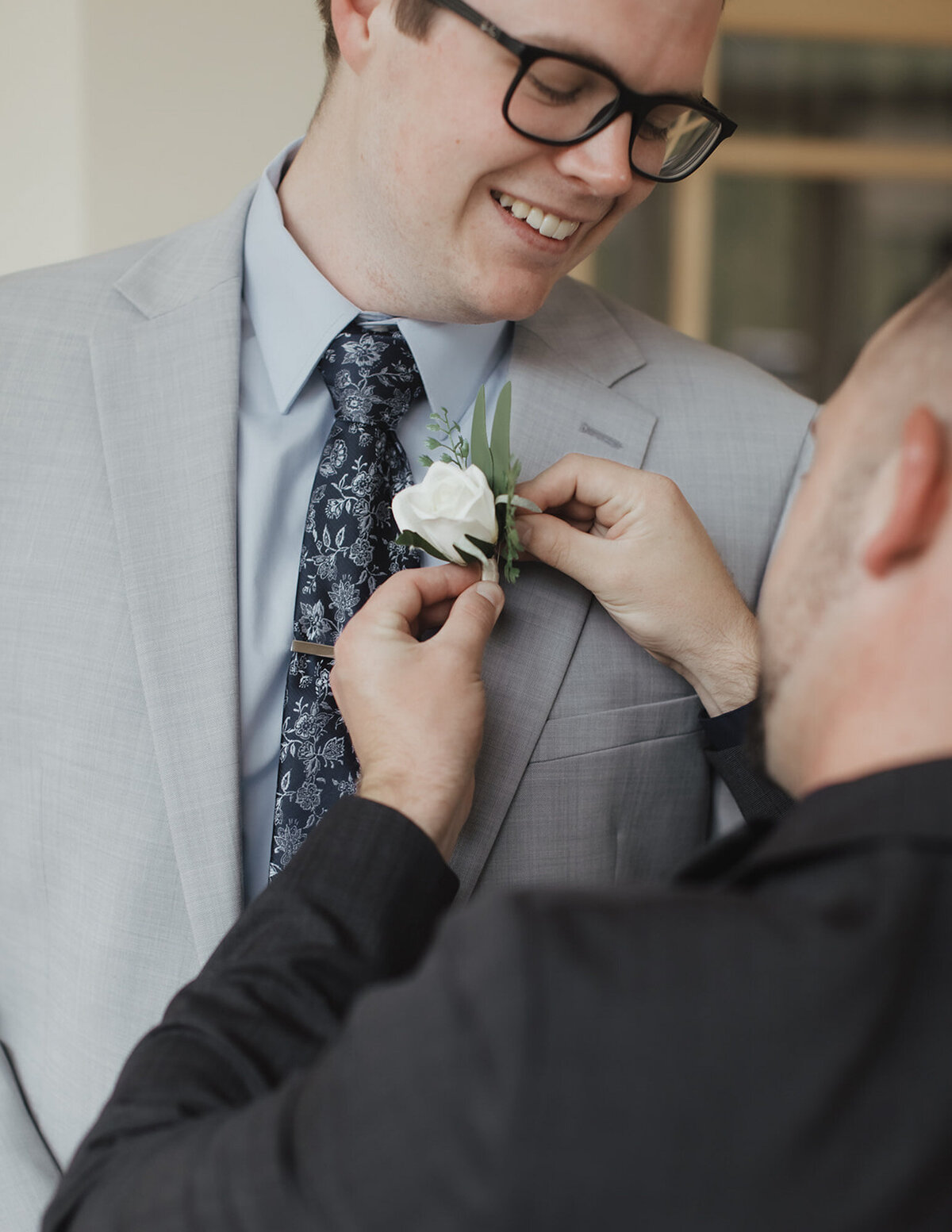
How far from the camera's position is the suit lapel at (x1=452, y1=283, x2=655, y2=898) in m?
1.10

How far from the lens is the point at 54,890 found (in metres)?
1.11

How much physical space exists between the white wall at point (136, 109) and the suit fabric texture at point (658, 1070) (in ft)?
4.94

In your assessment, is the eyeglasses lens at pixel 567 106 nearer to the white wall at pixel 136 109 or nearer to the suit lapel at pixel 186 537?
the suit lapel at pixel 186 537

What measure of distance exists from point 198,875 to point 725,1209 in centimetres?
65

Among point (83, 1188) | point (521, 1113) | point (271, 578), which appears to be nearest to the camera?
point (521, 1113)

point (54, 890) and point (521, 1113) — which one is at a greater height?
point (521, 1113)

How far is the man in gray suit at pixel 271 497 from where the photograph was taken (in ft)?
3.48

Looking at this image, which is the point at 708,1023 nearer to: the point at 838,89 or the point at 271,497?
the point at 271,497

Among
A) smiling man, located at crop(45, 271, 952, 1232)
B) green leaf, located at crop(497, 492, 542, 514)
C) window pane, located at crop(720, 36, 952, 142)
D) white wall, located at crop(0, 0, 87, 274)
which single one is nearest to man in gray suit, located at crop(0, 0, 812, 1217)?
green leaf, located at crop(497, 492, 542, 514)

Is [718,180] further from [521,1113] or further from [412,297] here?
[521,1113]

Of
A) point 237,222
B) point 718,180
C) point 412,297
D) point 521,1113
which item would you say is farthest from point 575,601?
point 718,180

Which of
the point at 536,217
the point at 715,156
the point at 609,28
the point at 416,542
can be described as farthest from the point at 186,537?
the point at 715,156

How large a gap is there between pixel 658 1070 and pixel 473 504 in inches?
22.2

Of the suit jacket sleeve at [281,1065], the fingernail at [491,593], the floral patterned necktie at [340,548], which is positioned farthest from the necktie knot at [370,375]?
the suit jacket sleeve at [281,1065]
